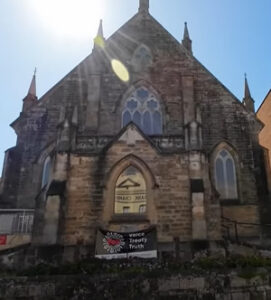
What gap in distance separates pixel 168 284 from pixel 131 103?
13447 millimetres

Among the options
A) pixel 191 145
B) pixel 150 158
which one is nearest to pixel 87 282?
pixel 150 158

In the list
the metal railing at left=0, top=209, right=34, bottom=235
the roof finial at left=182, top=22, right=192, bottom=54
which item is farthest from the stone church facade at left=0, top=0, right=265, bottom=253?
the roof finial at left=182, top=22, right=192, bottom=54

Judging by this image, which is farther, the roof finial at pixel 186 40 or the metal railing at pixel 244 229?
the roof finial at pixel 186 40

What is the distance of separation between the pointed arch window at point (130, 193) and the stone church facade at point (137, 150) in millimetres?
43

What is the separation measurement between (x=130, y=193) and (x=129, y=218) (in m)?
1.12

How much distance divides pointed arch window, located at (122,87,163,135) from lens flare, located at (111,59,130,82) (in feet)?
3.67

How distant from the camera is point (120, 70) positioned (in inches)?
879

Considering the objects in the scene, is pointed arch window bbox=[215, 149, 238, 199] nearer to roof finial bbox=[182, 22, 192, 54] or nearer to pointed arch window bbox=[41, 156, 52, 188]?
pointed arch window bbox=[41, 156, 52, 188]

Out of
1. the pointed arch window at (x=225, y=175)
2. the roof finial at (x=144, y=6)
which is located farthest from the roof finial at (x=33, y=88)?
the pointed arch window at (x=225, y=175)

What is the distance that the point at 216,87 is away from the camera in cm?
2136

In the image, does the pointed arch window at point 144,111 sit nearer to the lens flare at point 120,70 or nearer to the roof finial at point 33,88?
the lens flare at point 120,70

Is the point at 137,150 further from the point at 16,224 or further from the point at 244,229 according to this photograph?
the point at 16,224

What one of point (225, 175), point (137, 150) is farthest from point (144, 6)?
point (137, 150)

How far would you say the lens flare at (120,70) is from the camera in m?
22.1
